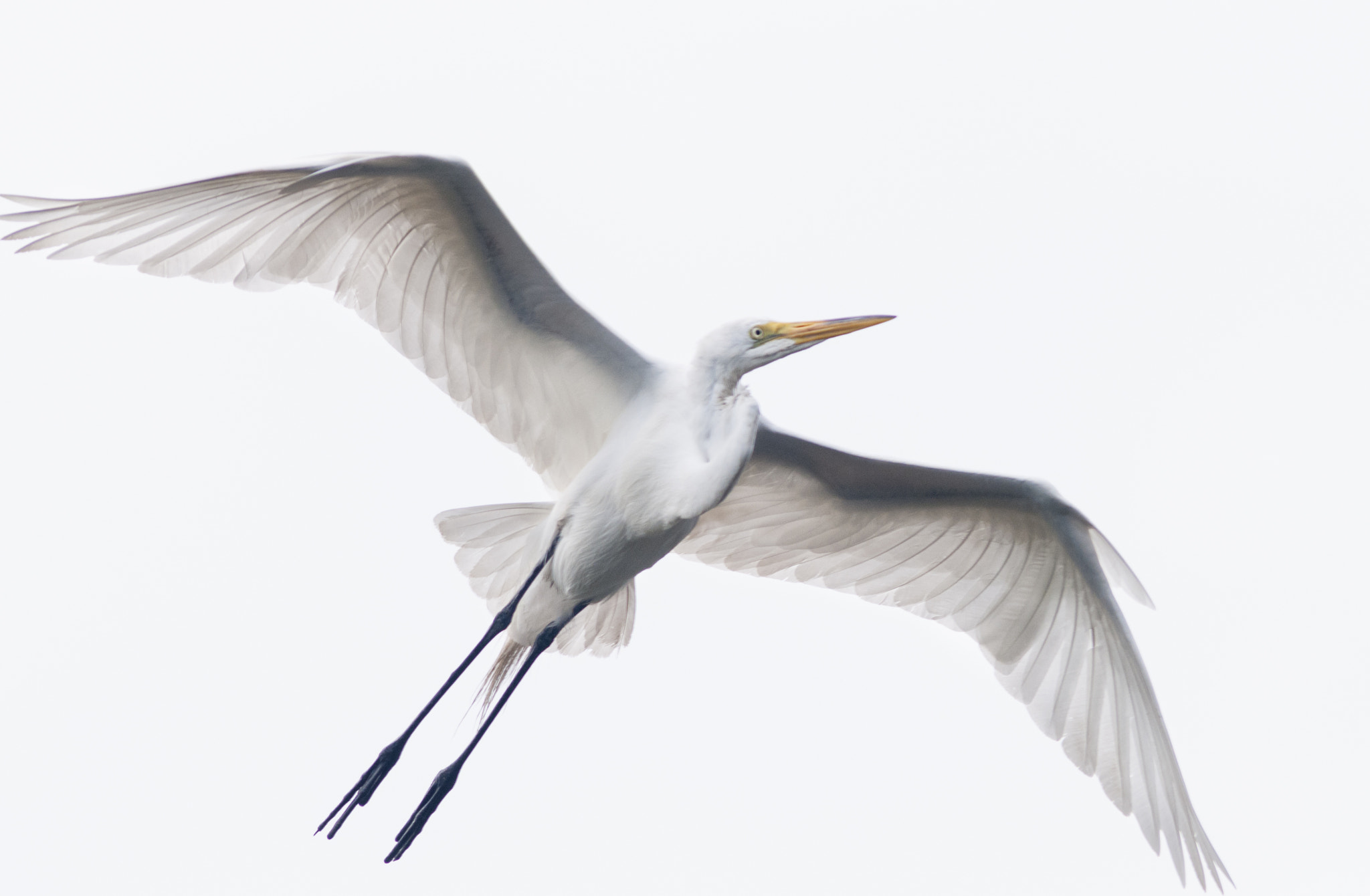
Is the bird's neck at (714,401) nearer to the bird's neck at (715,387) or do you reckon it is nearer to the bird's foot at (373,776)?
the bird's neck at (715,387)

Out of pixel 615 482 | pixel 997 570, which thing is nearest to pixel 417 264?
pixel 615 482

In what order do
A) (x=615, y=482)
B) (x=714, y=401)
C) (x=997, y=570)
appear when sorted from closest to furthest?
1. (x=714, y=401)
2. (x=615, y=482)
3. (x=997, y=570)

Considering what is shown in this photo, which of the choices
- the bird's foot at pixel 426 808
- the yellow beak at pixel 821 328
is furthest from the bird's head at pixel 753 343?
the bird's foot at pixel 426 808

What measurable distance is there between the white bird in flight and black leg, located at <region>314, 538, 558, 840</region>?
10 millimetres

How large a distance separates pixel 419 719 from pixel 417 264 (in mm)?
1731

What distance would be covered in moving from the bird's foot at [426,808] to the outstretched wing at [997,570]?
4.74 ft

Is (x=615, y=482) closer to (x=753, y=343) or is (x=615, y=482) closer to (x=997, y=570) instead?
(x=753, y=343)

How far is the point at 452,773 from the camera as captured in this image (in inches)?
221

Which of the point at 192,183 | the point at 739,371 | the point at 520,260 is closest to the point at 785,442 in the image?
the point at 739,371

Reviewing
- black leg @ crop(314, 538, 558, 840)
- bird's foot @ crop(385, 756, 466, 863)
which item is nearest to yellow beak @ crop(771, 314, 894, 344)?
black leg @ crop(314, 538, 558, 840)

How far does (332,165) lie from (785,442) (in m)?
2.10

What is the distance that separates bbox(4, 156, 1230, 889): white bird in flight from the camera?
5020 millimetres

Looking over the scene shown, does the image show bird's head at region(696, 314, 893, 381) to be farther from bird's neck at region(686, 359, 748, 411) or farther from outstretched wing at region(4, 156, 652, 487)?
outstretched wing at region(4, 156, 652, 487)

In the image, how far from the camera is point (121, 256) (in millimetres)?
4852
